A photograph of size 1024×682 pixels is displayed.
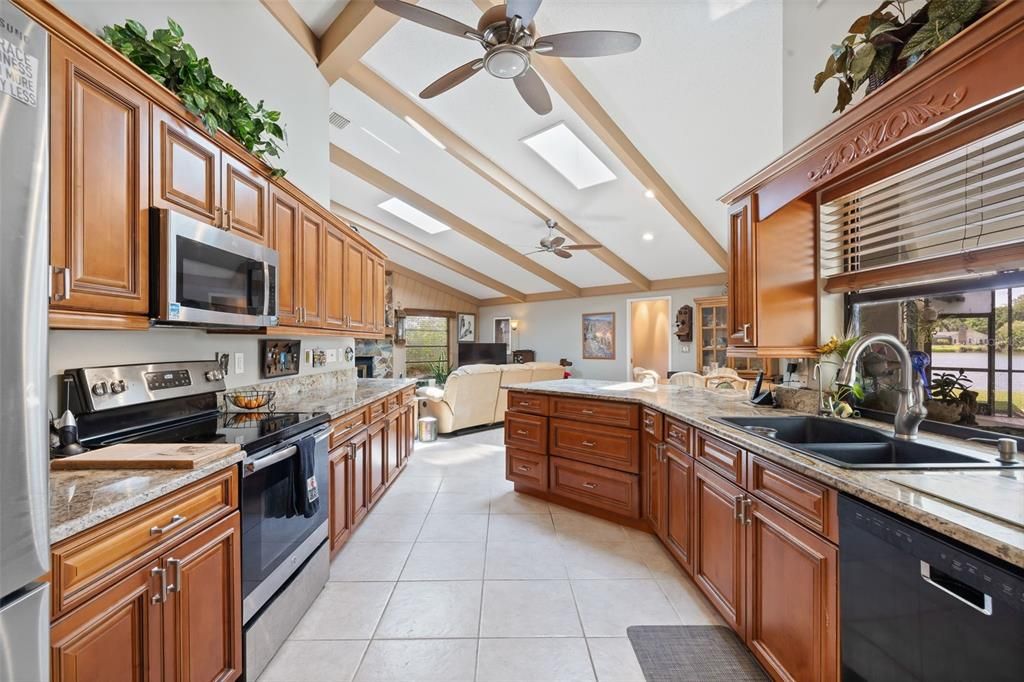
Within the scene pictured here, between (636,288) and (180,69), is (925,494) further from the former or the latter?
(636,288)

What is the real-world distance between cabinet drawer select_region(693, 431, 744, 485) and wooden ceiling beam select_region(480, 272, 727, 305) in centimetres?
551

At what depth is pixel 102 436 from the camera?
4.82 feet

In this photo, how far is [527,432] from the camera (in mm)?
3277

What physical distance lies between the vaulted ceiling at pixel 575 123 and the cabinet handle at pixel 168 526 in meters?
3.14

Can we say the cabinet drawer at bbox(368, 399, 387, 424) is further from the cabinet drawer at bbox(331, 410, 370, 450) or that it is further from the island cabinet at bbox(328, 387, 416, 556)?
the cabinet drawer at bbox(331, 410, 370, 450)

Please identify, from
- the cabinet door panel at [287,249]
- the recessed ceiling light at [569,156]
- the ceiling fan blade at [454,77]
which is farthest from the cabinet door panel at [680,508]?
the recessed ceiling light at [569,156]

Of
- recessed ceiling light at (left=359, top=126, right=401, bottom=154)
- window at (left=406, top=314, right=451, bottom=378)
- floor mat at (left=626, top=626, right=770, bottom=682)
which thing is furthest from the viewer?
window at (left=406, top=314, right=451, bottom=378)

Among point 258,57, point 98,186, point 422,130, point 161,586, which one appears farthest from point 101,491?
point 422,130

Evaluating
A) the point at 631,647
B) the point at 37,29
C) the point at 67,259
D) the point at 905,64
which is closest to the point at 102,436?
the point at 67,259

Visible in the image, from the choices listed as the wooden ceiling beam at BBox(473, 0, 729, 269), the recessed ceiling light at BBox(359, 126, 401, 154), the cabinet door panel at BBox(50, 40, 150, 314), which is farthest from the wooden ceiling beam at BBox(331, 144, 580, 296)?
the cabinet door panel at BBox(50, 40, 150, 314)

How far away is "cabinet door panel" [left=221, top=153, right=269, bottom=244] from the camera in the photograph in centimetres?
185

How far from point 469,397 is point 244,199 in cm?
387

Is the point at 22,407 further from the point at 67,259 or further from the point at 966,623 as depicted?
the point at 966,623

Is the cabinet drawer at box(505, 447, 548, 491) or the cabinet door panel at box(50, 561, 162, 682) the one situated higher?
the cabinet door panel at box(50, 561, 162, 682)
